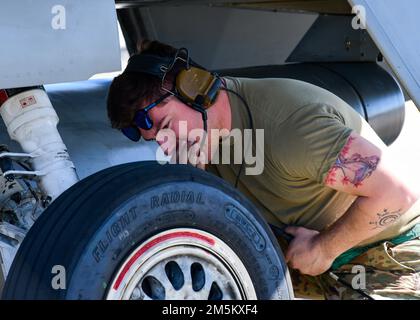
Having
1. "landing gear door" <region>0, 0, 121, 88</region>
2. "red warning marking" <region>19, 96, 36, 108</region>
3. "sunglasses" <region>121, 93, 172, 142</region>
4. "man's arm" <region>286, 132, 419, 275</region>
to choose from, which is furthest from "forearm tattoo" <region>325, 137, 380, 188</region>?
"red warning marking" <region>19, 96, 36, 108</region>

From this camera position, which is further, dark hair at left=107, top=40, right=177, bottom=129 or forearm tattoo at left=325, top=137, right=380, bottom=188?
dark hair at left=107, top=40, right=177, bottom=129

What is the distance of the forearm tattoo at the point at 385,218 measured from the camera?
7.25ft

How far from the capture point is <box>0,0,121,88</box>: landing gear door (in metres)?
2.00

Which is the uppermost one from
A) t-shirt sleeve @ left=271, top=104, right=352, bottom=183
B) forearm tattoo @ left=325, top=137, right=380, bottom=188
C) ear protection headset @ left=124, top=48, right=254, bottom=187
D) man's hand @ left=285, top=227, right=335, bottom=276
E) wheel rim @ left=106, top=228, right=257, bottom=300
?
ear protection headset @ left=124, top=48, right=254, bottom=187

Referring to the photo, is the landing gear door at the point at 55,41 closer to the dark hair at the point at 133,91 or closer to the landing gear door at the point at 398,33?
the dark hair at the point at 133,91

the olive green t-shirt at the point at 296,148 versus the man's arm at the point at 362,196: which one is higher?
the olive green t-shirt at the point at 296,148

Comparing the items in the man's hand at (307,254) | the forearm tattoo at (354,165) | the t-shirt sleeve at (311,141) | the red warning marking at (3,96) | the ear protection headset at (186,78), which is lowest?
the man's hand at (307,254)

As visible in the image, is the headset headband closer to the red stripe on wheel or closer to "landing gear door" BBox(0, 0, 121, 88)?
"landing gear door" BBox(0, 0, 121, 88)

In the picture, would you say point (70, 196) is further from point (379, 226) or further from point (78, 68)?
point (379, 226)

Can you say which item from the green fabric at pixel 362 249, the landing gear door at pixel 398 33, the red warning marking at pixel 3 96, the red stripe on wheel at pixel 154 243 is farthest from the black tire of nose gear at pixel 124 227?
the landing gear door at pixel 398 33

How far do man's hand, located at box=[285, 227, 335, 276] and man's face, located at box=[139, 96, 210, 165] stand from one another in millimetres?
428

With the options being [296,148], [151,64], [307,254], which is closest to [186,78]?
[151,64]

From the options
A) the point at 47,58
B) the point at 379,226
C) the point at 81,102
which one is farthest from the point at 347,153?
the point at 81,102

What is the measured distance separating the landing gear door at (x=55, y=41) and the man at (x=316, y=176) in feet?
0.87
